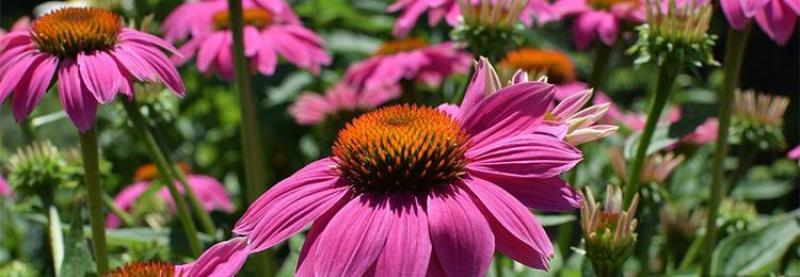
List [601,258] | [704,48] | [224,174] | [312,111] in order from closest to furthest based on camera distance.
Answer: [601,258] → [704,48] → [312,111] → [224,174]

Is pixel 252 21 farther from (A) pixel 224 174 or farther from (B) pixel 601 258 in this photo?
(B) pixel 601 258

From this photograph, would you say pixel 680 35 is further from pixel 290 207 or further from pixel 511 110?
pixel 290 207

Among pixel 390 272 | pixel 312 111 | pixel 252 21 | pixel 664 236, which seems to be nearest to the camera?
pixel 390 272

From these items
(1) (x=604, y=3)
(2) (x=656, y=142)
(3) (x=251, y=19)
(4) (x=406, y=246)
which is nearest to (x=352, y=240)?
(4) (x=406, y=246)

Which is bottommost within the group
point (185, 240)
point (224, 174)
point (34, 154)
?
point (224, 174)

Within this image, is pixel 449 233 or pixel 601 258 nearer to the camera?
pixel 449 233

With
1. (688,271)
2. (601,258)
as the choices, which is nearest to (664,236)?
(688,271)

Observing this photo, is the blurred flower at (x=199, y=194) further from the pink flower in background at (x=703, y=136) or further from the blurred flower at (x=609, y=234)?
the blurred flower at (x=609, y=234)
